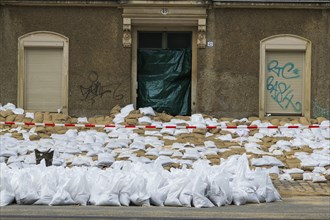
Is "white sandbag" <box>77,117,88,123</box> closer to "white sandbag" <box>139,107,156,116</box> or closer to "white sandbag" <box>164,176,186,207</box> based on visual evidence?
"white sandbag" <box>139,107,156,116</box>

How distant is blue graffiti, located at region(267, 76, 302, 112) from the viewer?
2120 cm

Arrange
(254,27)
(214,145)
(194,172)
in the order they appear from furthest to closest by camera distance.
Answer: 1. (254,27)
2. (214,145)
3. (194,172)

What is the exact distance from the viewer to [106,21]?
20.9 meters

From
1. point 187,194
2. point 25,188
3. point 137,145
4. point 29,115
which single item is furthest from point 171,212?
point 29,115

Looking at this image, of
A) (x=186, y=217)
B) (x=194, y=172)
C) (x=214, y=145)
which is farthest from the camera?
(x=214, y=145)

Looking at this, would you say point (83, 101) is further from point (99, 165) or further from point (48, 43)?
point (99, 165)

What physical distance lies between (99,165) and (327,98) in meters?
8.76

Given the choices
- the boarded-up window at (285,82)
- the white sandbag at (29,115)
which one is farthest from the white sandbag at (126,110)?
the boarded-up window at (285,82)

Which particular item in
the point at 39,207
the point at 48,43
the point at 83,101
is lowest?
the point at 39,207

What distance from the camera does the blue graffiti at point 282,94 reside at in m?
21.2

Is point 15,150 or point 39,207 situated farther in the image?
→ point 15,150

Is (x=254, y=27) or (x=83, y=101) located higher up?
(x=254, y=27)

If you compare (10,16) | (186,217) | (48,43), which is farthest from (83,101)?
(186,217)

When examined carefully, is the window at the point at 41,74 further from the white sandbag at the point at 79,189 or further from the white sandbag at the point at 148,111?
the white sandbag at the point at 79,189
